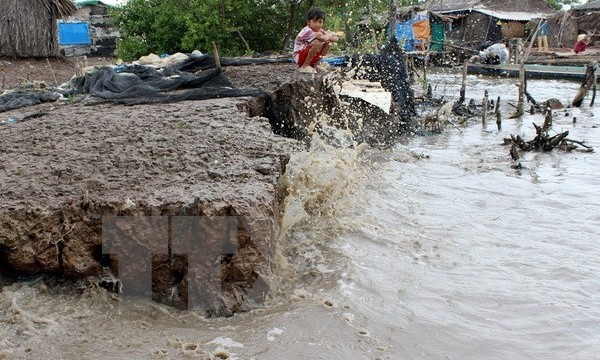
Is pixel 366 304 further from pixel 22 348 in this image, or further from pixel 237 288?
pixel 22 348

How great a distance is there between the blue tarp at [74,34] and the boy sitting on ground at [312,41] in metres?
20.1

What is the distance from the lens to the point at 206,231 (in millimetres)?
3266

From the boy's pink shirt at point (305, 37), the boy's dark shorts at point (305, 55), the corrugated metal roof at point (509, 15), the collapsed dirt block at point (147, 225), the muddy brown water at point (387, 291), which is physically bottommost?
the muddy brown water at point (387, 291)

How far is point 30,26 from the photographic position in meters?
15.3

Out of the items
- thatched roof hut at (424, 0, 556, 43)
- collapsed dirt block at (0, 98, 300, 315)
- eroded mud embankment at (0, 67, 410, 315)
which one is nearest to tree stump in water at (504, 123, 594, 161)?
eroded mud embankment at (0, 67, 410, 315)

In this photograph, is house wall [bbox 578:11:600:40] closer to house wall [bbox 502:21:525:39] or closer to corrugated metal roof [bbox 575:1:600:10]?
corrugated metal roof [bbox 575:1:600:10]

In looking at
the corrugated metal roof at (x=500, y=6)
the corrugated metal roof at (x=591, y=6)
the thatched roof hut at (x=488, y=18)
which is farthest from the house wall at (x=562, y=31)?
the corrugated metal roof at (x=500, y=6)

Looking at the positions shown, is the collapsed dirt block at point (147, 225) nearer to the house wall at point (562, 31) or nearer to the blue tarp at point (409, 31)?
the blue tarp at point (409, 31)

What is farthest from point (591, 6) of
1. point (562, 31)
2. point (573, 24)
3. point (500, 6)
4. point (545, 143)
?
point (545, 143)

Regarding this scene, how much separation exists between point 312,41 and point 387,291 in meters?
5.09

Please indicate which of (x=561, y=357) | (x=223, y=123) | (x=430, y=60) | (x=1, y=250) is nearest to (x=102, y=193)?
(x=1, y=250)

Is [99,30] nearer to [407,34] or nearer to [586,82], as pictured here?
[407,34]

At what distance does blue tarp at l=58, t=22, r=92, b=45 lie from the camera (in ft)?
84.6

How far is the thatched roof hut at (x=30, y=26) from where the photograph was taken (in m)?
15.0
